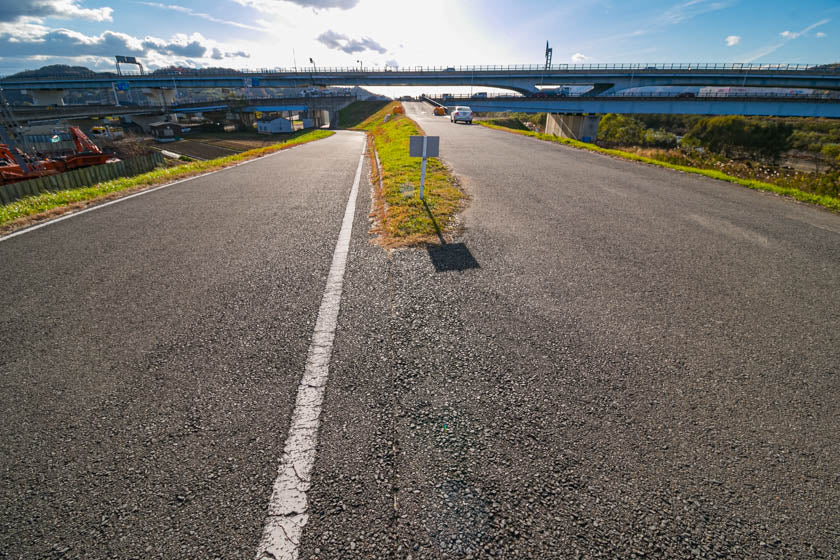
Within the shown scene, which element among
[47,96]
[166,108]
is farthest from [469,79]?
[47,96]

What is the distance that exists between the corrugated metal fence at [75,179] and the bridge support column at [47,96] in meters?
123

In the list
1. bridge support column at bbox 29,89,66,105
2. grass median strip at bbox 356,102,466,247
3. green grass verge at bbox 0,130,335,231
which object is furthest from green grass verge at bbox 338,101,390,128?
bridge support column at bbox 29,89,66,105

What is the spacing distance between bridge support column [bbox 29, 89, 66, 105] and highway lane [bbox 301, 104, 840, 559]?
143390 millimetres

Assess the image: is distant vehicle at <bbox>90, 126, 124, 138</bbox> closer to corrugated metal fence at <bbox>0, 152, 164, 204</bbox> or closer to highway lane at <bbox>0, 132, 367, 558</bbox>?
corrugated metal fence at <bbox>0, 152, 164, 204</bbox>

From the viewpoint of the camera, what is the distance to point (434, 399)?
107 inches

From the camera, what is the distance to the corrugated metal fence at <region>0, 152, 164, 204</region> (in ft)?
36.4

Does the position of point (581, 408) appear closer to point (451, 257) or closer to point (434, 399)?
point (434, 399)

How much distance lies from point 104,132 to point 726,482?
90260 millimetres

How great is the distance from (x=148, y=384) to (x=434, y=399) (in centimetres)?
225

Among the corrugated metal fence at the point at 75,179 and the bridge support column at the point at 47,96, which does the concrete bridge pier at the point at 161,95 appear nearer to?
the bridge support column at the point at 47,96

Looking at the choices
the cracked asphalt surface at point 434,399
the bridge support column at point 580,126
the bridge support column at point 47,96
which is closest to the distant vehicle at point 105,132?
the bridge support column at point 47,96

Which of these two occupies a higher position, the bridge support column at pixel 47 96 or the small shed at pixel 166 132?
the bridge support column at pixel 47 96

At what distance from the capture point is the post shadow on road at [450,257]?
503 cm

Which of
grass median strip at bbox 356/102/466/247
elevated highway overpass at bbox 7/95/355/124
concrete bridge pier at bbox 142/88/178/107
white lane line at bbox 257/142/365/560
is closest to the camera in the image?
white lane line at bbox 257/142/365/560
